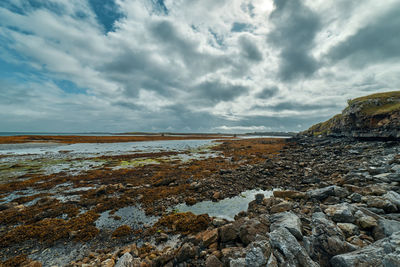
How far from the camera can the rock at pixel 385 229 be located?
613 centimetres

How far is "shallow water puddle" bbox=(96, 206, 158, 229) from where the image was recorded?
32.4ft

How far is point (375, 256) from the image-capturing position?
14.7ft

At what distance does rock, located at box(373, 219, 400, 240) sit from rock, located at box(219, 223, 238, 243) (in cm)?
582

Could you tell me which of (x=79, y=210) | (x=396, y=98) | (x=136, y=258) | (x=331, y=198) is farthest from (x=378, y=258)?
(x=396, y=98)

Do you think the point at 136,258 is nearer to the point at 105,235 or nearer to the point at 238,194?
the point at 105,235

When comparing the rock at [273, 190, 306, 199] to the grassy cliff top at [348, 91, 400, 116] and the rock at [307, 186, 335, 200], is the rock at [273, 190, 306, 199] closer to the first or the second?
the rock at [307, 186, 335, 200]

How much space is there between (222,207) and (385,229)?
8347 millimetres

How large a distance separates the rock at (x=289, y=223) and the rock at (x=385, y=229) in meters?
2.84

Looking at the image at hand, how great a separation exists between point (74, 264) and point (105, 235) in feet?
7.37

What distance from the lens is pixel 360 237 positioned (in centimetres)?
629

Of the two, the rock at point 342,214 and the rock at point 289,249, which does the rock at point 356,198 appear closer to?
the rock at point 342,214

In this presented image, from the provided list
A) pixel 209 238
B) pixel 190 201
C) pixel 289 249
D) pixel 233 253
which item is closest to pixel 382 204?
pixel 289 249

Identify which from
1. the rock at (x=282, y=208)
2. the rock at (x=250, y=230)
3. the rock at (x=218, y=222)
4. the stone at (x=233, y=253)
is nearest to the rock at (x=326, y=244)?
the rock at (x=250, y=230)

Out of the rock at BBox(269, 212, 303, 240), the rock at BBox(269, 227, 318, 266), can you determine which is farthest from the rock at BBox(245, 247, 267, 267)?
the rock at BBox(269, 212, 303, 240)
